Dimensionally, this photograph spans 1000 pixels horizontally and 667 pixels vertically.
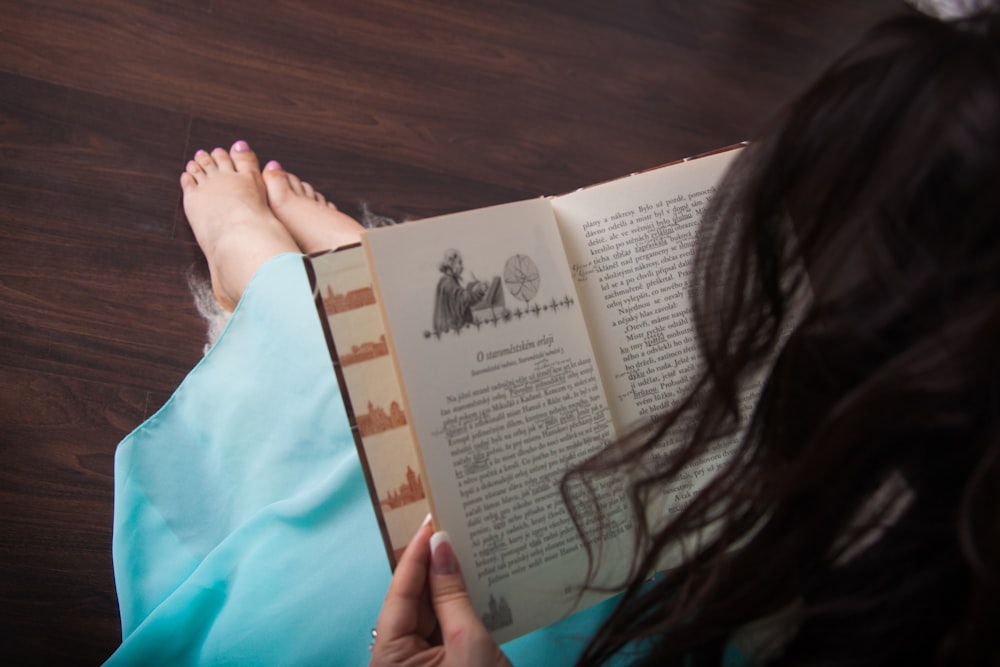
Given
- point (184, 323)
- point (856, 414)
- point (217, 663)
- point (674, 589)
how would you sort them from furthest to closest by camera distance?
1. point (184, 323)
2. point (217, 663)
3. point (674, 589)
4. point (856, 414)

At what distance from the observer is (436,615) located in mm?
518

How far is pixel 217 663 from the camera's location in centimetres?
57

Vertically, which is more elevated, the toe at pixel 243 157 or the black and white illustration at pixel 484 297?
the toe at pixel 243 157

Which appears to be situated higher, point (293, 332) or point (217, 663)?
point (293, 332)

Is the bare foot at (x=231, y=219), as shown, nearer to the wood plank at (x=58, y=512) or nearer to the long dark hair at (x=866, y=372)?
the wood plank at (x=58, y=512)

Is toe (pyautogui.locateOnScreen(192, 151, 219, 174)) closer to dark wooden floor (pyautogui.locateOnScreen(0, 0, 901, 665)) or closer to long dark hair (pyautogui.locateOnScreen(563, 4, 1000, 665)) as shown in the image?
dark wooden floor (pyautogui.locateOnScreen(0, 0, 901, 665))

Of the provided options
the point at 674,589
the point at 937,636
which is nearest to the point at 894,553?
the point at 937,636

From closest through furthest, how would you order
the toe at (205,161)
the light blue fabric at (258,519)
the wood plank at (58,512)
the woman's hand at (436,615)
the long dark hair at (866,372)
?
the long dark hair at (866,372)
the woman's hand at (436,615)
the light blue fabric at (258,519)
the wood plank at (58,512)
the toe at (205,161)

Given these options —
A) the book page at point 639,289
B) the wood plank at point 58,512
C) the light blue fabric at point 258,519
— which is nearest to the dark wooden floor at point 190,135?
the wood plank at point 58,512

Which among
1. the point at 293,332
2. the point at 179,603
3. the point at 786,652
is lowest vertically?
the point at 786,652

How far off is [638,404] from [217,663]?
1.62 feet

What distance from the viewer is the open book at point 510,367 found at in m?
0.52

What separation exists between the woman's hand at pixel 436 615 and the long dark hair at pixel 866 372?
118mm

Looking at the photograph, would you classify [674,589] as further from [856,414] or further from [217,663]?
[217,663]
